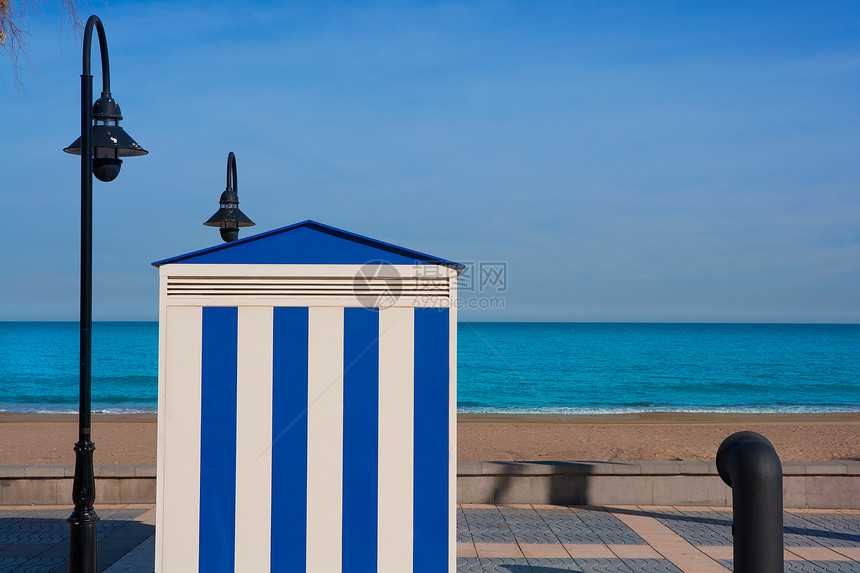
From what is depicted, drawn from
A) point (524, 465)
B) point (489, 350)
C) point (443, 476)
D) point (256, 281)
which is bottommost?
point (489, 350)

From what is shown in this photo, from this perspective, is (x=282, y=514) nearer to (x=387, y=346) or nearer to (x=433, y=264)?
(x=387, y=346)

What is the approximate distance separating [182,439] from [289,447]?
23.4 inches

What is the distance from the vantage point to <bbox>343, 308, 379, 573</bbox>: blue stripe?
3.72 m

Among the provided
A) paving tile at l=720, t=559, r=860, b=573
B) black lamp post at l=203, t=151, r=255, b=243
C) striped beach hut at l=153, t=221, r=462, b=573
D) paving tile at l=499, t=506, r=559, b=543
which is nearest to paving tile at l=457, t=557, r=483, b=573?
paving tile at l=499, t=506, r=559, b=543

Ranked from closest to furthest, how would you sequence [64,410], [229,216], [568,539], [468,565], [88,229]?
[88,229] < [468,565] < [568,539] < [229,216] < [64,410]

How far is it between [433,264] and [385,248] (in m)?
0.29

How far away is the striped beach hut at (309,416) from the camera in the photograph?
12.2 ft

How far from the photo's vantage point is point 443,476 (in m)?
3.71

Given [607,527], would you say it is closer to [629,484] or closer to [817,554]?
[629,484]

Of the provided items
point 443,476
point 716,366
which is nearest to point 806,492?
point 443,476

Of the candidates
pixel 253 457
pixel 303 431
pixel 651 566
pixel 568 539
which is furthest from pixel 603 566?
pixel 253 457

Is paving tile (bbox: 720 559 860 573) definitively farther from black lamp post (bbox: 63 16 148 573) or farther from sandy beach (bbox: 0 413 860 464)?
sandy beach (bbox: 0 413 860 464)

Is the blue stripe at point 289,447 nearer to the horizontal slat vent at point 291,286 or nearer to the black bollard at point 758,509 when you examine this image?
the horizontal slat vent at point 291,286

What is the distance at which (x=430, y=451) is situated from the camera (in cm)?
371
